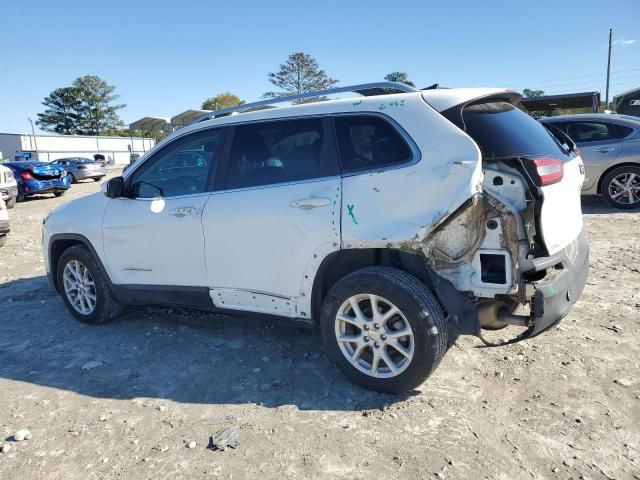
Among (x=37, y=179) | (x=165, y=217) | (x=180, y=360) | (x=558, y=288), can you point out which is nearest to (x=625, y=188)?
(x=558, y=288)

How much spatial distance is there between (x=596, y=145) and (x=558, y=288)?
707 cm

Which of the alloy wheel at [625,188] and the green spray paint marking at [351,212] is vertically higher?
the green spray paint marking at [351,212]

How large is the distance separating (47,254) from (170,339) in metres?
1.71

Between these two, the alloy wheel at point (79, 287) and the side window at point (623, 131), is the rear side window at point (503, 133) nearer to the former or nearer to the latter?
the alloy wheel at point (79, 287)

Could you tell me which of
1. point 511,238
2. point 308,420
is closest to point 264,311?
point 308,420

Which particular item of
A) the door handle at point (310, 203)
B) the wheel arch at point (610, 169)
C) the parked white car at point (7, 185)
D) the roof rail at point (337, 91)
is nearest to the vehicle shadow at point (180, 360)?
the door handle at point (310, 203)

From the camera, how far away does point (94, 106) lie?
8062 cm

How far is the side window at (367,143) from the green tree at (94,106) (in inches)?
3481

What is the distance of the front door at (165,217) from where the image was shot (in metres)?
3.70

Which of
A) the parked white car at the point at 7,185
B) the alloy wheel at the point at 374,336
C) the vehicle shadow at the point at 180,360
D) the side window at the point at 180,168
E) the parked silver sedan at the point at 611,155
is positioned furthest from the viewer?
the parked white car at the point at 7,185

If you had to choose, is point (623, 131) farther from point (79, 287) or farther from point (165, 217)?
point (79, 287)

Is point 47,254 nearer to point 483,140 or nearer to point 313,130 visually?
point 313,130

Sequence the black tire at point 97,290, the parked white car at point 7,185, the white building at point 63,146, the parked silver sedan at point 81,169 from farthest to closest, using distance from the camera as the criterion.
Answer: the white building at point 63,146
the parked silver sedan at point 81,169
the parked white car at point 7,185
the black tire at point 97,290

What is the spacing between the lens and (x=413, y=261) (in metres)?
3.05
